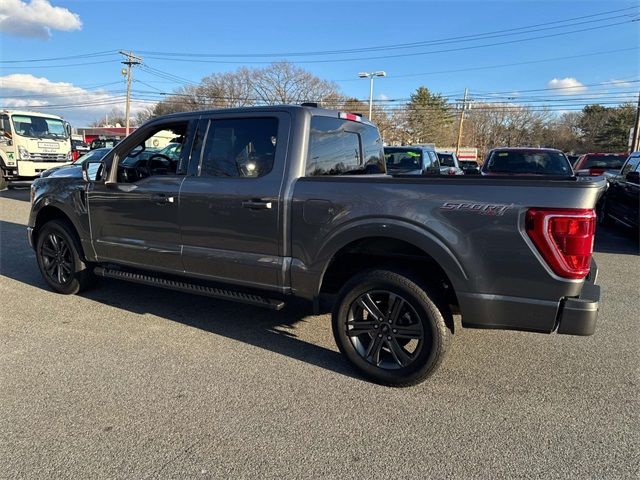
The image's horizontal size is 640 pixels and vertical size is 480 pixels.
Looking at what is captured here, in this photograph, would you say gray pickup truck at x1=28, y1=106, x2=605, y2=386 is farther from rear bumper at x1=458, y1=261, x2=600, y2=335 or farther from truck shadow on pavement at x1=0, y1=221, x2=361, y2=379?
truck shadow on pavement at x1=0, y1=221, x2=361, y2=379

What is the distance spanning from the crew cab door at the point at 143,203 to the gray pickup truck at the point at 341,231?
0.01 m

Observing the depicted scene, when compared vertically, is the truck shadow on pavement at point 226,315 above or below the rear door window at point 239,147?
below

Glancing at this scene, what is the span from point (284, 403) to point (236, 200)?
1607mm

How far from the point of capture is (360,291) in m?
3.41

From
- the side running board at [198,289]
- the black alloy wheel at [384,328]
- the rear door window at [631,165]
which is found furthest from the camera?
the rear door window at [631,165]

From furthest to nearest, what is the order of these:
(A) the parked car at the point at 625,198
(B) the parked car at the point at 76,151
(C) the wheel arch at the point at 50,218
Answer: (B) the parked car at the point at 76,151 < (A) the parked car at the point at 625,198 < (C) the wheel arch at the point at 50,218

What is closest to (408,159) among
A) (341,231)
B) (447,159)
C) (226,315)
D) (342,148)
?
(342,148)

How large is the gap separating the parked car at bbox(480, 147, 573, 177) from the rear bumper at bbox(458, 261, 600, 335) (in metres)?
7.12

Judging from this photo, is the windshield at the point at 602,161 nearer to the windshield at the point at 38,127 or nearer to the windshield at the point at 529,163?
the windshield at the point at 529,163

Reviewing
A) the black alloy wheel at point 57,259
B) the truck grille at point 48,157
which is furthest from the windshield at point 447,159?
the black alloy wheel at point 57,259

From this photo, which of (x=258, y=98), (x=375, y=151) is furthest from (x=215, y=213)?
(x=258, y=98)

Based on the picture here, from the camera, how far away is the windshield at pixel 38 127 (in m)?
15.9

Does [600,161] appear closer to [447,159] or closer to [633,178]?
[447,159]

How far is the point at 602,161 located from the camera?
16.0 m
